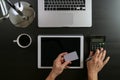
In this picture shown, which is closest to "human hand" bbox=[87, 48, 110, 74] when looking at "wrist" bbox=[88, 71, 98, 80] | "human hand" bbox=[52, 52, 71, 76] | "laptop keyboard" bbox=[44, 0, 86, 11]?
"wrist" bbox=[88, 71, 98, 80]

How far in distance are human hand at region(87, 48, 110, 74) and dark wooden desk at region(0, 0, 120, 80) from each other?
3cm

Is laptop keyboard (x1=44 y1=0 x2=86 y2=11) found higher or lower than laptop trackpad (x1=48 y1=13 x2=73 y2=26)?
higher

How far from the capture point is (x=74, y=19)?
1.21m

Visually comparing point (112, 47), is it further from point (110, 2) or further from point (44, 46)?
point (44, 46)

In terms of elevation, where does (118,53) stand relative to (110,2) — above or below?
below

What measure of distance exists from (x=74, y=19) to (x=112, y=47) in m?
0.23

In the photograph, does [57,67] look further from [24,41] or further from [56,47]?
[24,41]

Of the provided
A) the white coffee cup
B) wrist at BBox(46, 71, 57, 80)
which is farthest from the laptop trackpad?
wrist at BBox(46, 71, 57, 80)

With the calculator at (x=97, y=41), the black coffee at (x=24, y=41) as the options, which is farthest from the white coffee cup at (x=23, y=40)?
the calculator at (x=97, y=41)

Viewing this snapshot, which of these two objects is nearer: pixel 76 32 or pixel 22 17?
pixel 22 17

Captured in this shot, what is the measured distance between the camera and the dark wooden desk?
1229mm

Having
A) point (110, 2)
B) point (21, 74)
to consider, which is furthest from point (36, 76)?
point (110, 2)

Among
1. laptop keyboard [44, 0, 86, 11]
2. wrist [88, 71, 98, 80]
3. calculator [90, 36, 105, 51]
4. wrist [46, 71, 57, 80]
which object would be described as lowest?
wrist [88, 71, 98, 80]

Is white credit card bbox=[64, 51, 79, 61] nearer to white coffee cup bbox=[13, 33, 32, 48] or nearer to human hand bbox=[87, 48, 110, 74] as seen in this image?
Answer: human hand bbox=[87, 48, 110, 74]
